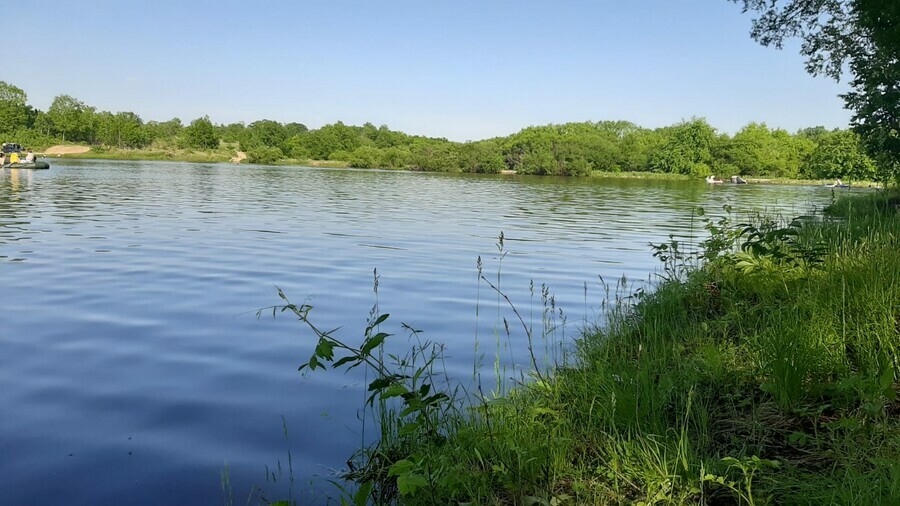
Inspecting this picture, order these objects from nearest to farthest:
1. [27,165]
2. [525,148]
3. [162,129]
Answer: [27,165], [525,148], [162,129]

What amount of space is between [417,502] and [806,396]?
2.62 m

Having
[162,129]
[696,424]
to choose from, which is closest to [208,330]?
[696,424]

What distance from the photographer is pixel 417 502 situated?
3297 mm

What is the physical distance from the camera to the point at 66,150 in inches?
4697

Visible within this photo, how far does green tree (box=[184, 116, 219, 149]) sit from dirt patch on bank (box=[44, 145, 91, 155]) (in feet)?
69.3

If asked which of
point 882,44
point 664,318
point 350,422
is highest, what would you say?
point 882,44

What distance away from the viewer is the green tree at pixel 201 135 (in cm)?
13838

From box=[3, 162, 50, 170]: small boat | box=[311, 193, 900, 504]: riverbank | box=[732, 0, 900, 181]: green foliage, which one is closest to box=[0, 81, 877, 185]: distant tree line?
box=[3, 162, 50, 170]: small boat

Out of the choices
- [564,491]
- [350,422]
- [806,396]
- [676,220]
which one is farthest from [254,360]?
[676,220]

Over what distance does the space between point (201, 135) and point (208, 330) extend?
144715 millimetres

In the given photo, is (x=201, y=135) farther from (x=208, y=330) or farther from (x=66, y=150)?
(x=208, y=330)

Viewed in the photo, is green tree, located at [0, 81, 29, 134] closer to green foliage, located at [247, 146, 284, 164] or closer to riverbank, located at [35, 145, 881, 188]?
riverbank, located at [35, 145, 881, 188]

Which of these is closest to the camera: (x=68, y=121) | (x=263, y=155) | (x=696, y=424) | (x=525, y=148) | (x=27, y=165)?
(x=696, y=424)

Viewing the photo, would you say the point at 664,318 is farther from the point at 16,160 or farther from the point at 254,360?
the point at 16,160
